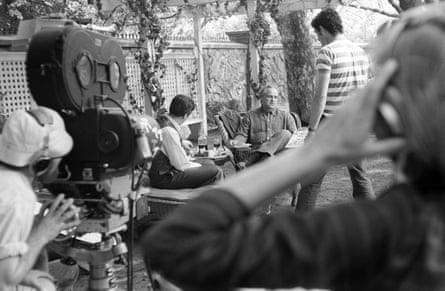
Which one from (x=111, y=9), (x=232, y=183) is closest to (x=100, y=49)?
(x=232, y=183)

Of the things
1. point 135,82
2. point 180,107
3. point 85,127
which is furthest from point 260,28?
point 85,127

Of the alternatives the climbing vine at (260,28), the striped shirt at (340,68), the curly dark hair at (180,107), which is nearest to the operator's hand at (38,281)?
the striped shirt at (340,68)

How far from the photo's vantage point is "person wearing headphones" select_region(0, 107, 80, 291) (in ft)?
6.26

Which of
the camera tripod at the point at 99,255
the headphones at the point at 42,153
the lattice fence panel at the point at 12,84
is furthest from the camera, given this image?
the lattice fence panel at the point at 12,84

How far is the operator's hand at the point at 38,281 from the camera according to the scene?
2.13 meters

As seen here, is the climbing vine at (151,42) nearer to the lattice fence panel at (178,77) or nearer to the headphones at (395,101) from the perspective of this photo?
the lattice fence panel at (178,77)

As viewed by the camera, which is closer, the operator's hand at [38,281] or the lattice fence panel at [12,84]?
the operator's hand at [38,281]

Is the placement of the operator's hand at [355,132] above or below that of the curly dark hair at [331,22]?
below

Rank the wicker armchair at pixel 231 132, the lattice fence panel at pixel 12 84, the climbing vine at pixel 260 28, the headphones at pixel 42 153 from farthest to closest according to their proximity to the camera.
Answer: the climbing vine at pixel 260 28, the lattice fence panel at pixel 12 84, the wicker armchair at pixel 231 132, the headphones at pixel 42 153

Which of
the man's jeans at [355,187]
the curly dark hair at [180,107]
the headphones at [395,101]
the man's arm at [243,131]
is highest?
the headphones at [395,101]

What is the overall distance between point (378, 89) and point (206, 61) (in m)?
11.3

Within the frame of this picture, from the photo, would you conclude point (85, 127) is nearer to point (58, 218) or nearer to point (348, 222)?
point (58, 218)

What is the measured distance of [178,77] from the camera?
9.72 meters

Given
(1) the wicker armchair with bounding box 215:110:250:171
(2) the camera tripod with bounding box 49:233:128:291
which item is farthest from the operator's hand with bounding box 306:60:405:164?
(1) the wicker armchair with bounding box 215:110:250:171
